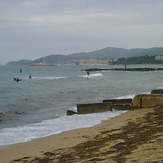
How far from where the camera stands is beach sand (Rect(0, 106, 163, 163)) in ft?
20.4

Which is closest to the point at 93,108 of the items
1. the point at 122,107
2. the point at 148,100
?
the point at 122,107

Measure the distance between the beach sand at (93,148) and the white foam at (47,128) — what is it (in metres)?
0.81

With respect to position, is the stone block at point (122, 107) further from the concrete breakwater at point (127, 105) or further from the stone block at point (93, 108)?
the stone block at point (93, 108)

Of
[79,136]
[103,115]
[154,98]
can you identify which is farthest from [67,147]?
[154,98]

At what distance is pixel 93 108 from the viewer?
625 inches

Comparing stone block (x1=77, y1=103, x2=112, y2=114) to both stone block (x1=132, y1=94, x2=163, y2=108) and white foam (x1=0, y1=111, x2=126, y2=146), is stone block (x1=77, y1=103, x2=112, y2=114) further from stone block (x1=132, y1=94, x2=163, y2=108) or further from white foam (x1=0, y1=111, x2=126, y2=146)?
stone block (x1=132, y1=94, x2=163, y2=108)

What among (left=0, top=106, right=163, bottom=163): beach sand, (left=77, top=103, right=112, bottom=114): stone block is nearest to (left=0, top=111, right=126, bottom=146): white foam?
(left=77, top=103, right=112, bottom=114): stone block

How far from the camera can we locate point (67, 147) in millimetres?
8469

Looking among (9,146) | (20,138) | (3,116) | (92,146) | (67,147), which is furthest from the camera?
(3,116)

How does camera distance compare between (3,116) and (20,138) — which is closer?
(20,138)

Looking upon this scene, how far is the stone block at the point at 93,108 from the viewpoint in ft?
51.8

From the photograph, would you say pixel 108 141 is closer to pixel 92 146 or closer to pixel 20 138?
pixel 92 146

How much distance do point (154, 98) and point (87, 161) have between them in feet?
31.4

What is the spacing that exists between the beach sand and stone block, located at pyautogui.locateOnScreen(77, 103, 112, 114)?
5090 millimetres
